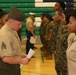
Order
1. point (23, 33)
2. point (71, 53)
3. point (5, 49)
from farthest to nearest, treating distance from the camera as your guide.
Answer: point (23, 33) < point (5, 49) < point (71, 53)

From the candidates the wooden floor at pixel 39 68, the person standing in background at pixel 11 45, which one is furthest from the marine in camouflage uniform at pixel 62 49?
the wooden floor at pixel 39 68

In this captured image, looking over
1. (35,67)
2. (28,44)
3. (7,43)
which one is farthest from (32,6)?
(7,43)

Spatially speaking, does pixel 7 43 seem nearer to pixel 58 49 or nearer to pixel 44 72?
pixel 58 49

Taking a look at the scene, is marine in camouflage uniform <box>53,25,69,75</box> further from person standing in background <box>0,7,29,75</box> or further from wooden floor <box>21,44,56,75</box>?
wooden floor <box>21,44,56,75</box>

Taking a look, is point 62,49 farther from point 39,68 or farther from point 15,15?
point 39,68

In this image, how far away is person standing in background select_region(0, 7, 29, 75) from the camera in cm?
339

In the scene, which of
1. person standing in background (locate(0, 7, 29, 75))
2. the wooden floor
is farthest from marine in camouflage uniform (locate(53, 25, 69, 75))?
the wooden floor

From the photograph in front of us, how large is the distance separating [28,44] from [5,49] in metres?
6.91

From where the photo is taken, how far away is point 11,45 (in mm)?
3479

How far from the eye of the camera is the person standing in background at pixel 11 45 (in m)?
3.39

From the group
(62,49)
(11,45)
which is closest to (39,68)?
(62,49)

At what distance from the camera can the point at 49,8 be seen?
13234 millimetres

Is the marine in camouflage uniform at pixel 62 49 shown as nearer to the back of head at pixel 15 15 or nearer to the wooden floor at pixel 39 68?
the back of head at pixel 15 15

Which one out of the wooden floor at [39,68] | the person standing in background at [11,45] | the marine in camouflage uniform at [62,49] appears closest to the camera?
the person standing in background at [11,45]
